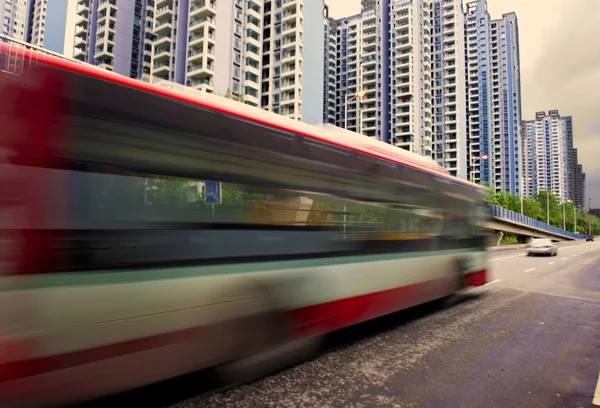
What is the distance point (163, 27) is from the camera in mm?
62312

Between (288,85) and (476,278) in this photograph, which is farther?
(288,85)

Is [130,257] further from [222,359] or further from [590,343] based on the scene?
[590,343]

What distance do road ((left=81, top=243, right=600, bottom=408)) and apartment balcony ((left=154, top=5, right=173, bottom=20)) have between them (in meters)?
68.3

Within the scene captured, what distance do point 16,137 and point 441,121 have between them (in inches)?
3909

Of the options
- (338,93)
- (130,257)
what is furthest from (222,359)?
(338,93)

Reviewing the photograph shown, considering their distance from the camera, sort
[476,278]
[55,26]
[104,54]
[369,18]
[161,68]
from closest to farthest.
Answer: [476,278] < [161,68] < [104,54] < [55,26] < [369,18]

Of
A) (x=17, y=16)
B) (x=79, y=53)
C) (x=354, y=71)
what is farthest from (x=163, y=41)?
(x=17, y=16)

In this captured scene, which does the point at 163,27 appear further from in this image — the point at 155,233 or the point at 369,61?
the point at 155,233

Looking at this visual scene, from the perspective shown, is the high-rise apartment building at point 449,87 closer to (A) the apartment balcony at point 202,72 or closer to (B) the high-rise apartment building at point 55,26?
(A) the apartment balcony at point 202,72

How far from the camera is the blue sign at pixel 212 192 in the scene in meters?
3.59

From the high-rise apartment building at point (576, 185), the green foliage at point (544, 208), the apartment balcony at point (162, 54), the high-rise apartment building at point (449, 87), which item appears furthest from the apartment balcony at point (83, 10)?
the high-rise apartment building at point (576, 185)

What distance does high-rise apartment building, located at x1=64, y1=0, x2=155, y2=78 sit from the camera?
217 feet

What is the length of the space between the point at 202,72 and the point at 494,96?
104929 mm

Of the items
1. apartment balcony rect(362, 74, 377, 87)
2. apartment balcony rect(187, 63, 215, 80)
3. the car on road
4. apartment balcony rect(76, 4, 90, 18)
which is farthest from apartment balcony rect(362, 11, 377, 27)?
the car on road
